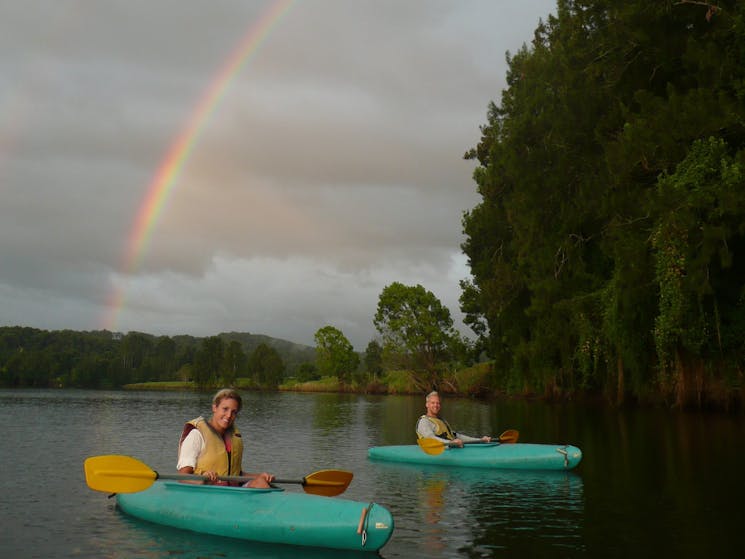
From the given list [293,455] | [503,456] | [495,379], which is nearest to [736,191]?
[503,456]

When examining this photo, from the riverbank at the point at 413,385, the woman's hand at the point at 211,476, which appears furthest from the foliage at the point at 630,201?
the riverbank at the point at 413,385

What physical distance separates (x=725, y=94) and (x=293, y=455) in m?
13.4

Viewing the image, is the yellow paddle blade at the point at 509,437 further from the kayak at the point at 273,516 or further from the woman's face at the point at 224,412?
the woman's face at the point at 224,412

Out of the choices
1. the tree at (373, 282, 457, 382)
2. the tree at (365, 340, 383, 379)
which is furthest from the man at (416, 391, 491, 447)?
the tree at (365, 340, 383, 379)

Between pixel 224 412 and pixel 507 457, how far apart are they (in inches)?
282

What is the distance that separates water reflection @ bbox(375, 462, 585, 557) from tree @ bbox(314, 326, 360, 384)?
65.8 meters

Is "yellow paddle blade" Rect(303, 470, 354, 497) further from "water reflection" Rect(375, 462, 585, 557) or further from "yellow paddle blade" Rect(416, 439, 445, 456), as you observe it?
"yellow paddle blade" Rect(416, 439, 445, 456)

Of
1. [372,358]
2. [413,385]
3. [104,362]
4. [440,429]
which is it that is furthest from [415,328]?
[104,362]

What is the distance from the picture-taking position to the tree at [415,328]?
6288 cm

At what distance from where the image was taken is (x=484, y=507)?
987 centimetres

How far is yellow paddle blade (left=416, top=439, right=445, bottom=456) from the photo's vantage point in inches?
546

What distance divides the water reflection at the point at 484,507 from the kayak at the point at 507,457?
0.15m

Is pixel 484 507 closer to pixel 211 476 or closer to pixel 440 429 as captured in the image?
pixel 211 476

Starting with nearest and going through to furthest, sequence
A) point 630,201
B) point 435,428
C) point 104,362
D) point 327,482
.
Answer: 1. point 327,482
2. point 435,428
3. point 630,201
4. point 104,362
